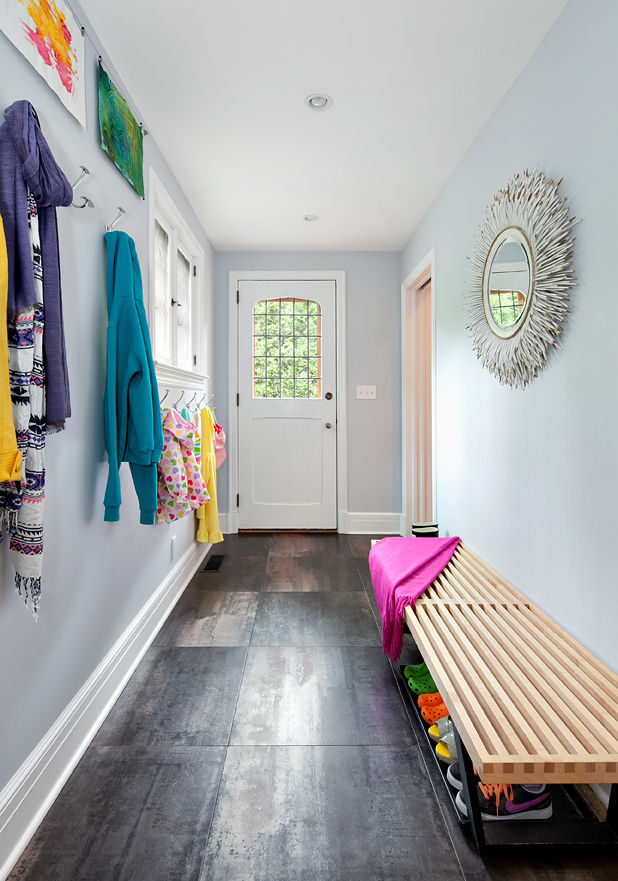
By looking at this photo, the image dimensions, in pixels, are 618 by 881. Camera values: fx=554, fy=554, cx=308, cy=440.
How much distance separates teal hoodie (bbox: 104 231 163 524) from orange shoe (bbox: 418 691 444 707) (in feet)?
4.11

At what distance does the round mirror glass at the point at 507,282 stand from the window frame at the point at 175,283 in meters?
1.55

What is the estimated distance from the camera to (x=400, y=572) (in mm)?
2354

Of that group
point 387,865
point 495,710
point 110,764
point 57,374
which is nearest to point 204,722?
point 110,764

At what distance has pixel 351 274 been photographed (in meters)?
4.61

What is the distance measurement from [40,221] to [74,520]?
89 cm

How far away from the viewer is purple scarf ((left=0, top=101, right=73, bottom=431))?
4.09 ft

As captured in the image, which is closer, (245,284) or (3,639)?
(3,639)

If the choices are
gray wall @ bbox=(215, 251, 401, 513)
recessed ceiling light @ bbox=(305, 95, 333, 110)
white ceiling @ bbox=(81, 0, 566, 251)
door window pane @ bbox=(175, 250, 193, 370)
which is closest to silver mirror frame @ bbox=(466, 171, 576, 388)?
white ceiling @ bbox=(81, 0, 566, 251)

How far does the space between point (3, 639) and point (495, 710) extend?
1.19 meters

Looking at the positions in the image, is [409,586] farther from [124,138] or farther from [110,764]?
[124,138]

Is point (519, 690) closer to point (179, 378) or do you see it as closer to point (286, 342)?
point (179, 378)

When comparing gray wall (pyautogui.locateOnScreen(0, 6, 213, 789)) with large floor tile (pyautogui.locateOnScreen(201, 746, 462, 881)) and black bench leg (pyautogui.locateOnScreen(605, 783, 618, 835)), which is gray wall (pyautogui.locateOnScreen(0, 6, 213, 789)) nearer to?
large floor tile (pyautogui.locateOnScreen(201, 746, 462, 881))

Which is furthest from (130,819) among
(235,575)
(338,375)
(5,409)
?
(338,375)

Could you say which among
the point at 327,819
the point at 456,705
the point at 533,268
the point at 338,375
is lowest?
the point at 327,819
